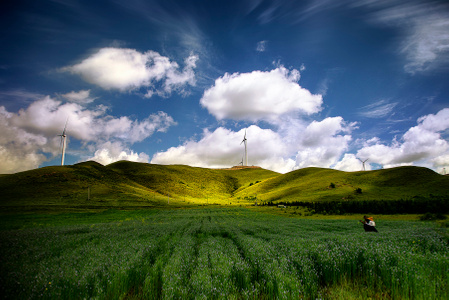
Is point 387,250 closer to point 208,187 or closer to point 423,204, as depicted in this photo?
point 423,204

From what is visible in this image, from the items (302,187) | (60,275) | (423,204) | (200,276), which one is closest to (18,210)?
(60,275)

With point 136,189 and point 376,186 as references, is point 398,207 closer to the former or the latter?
point 376,186

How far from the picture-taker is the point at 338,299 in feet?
19.6

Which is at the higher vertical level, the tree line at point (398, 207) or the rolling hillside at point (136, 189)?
the rolling hillside at point (136, 189)

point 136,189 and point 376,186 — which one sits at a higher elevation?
point 136,189

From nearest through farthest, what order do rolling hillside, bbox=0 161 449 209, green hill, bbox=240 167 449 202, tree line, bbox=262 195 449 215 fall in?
tree line, bbox=262 195 449 215 → rolling hillside, bbox=0 161 449 209 → green hill, bbox=240 167 449 202

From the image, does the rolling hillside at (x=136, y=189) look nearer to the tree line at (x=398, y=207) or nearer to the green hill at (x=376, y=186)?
the green hill at (x=376, y=186)

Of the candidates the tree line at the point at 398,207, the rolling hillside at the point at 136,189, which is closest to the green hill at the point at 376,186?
the rolling hillside at the point at 136,189

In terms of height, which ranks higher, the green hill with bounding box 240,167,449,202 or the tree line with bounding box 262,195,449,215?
the green hill with bounding box 240,167,449,202

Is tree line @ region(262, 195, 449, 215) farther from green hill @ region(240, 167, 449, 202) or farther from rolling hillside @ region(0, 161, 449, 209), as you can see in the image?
rolling hillside @ region(0, 161, 449, 209)

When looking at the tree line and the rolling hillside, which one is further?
the rolling hillside

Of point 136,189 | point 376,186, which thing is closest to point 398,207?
point 376,186

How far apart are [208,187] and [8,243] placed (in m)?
186

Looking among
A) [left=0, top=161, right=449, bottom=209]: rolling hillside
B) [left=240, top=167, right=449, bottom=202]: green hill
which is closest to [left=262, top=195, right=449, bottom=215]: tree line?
[left=240, top=167, right=449, bottom=202]: green hill
